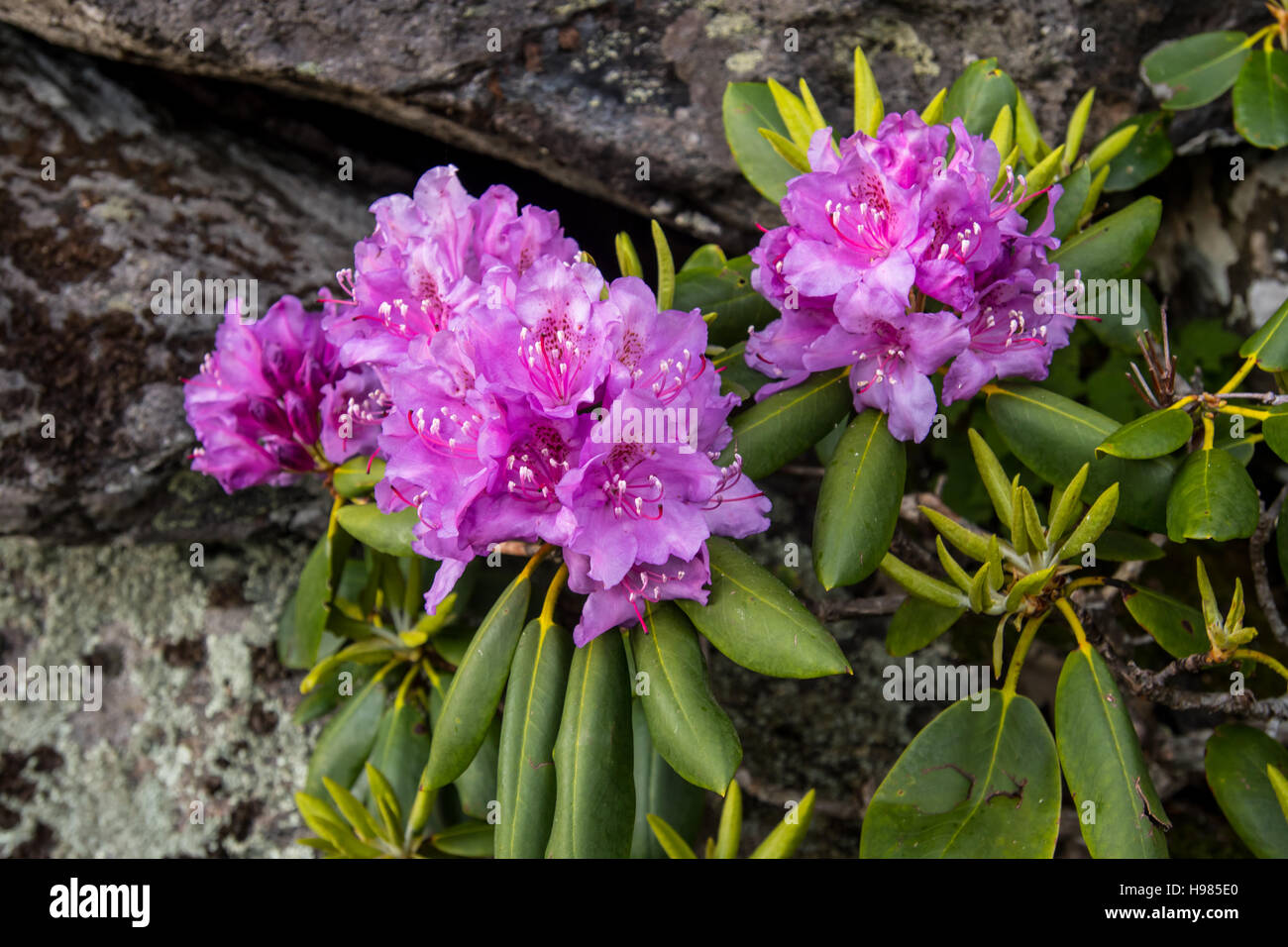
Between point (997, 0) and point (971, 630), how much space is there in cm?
128

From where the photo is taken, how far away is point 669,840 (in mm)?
1619

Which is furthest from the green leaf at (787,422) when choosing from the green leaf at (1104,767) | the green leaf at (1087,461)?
the green leaf at (1104,767)

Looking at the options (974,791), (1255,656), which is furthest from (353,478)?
(1255,656)

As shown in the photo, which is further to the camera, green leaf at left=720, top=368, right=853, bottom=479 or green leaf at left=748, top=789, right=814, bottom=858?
green leaf at left=748, top=789, right=814, bottom=858

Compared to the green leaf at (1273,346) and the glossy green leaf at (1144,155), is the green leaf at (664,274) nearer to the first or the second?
the green leaf at (1273,346)

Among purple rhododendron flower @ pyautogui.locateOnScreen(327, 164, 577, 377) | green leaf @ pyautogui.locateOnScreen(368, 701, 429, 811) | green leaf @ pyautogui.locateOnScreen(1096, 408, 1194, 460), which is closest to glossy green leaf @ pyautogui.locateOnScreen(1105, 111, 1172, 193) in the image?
green leaf @ pyautogui.locateOnScreen(1096, 408, 1194, 460)

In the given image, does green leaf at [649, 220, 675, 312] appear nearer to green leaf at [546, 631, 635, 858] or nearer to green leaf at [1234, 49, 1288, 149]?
green leaf at [546, 631, 635, 858]

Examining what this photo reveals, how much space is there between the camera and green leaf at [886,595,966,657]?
148cm

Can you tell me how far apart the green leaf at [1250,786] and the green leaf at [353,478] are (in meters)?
1.38

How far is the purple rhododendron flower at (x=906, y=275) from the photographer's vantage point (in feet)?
4.03

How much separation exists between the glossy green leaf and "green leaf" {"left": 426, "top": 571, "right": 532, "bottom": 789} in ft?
4.73
